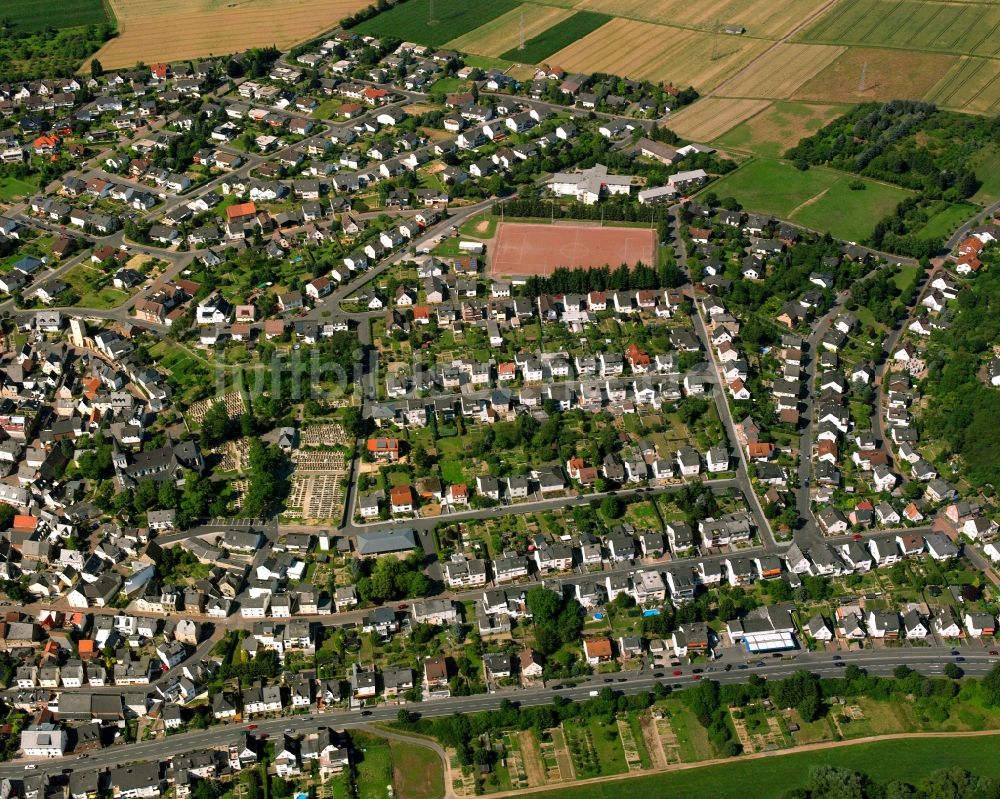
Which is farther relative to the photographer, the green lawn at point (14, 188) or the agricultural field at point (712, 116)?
the agricultural field at point (712, 116)

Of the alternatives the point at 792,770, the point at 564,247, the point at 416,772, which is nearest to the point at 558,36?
the point at 564,247

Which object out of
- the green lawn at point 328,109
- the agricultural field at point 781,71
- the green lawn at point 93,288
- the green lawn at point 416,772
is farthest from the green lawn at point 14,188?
the agricultural field at point 781,71

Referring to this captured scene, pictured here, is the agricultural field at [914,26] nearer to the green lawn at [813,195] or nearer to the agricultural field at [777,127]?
the agricultural field at [777,127]

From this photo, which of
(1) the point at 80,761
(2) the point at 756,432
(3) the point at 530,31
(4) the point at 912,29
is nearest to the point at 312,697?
(1) the point at 80,761

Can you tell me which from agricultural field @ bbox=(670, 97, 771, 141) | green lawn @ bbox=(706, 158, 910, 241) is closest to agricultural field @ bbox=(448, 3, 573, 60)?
agricultural field @ bbox=(670, 97, 771, 141)

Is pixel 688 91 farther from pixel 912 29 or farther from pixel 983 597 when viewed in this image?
pixel 983 597

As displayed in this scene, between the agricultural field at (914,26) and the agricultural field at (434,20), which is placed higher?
the agricultural field at (434,20)

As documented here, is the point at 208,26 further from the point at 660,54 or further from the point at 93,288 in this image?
the point at 93,288
